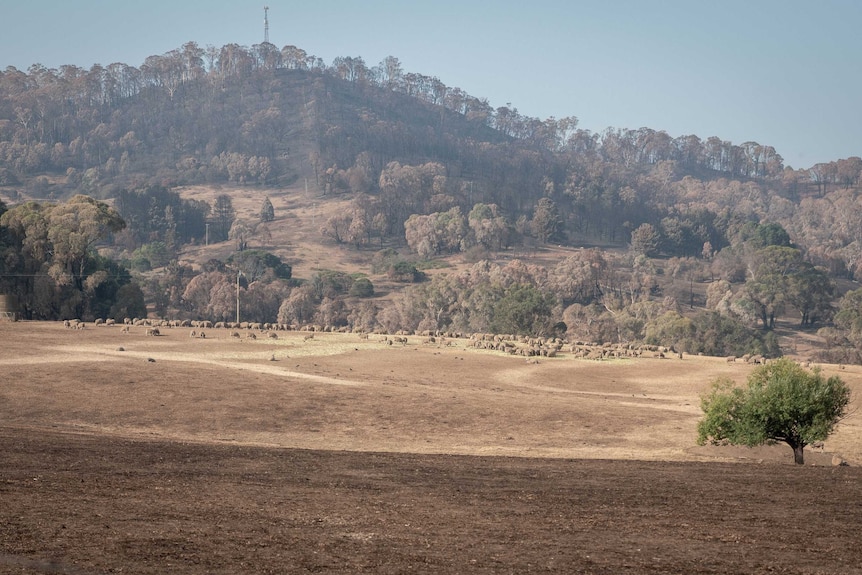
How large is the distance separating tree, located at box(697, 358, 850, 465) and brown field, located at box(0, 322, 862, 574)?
3.52 feet

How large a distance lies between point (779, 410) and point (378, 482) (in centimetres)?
1586

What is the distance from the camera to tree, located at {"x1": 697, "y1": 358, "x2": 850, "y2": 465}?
1284 inches

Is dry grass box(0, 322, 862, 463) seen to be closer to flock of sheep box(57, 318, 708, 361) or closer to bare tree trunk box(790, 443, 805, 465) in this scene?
bare tree trunk box(790, 443, 805, 465)

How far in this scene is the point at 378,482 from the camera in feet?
77.0

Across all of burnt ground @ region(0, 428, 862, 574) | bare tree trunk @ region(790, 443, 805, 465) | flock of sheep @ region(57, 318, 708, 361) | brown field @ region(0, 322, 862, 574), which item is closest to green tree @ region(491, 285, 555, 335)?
flock of sheep @ region(57, 318, 708, 361)

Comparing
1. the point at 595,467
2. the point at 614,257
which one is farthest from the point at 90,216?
the point at 614,257

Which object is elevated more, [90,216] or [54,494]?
[90,216]

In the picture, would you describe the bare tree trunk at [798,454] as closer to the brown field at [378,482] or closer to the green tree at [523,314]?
the brown field at [378,482]

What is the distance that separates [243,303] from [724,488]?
104 m

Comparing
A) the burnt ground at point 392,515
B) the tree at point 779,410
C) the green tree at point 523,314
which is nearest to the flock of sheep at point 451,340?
the green tree at point 523,314

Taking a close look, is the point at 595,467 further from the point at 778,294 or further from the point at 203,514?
the point at 778,294

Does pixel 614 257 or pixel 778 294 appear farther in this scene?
pixel 614 257

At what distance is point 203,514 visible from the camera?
1805 cm

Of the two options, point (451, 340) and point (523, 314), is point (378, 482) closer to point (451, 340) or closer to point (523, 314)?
point (451, 340)
